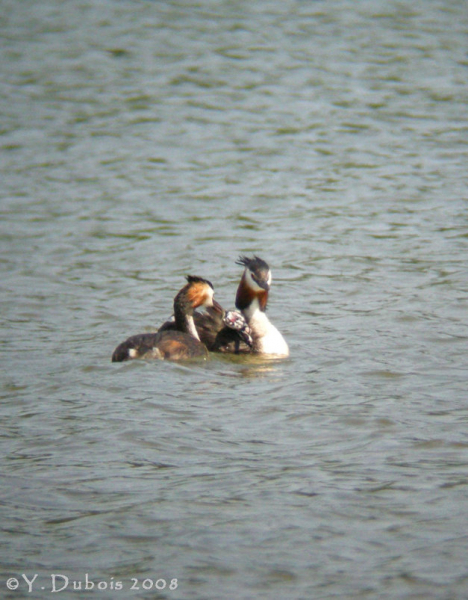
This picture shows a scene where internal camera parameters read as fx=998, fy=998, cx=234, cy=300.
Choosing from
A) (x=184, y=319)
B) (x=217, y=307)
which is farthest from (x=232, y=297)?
(x=184, y=319)

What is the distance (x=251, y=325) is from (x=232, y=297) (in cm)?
165

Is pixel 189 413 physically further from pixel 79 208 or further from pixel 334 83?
pixel 334 83

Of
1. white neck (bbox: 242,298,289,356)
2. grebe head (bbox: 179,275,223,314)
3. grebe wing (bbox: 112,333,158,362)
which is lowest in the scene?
white neck (bbox: 242,298,289,356)

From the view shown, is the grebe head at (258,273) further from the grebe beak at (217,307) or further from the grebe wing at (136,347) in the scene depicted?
the grebe wing at (136,347)

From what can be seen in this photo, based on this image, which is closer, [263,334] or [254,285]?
[263,334]

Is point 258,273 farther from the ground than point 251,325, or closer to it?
farther from the ground

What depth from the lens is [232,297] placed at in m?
11.3

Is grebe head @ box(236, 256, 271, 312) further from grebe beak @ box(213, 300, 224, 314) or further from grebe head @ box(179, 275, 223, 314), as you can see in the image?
grebe head @ box(179, 275, 223, 314)

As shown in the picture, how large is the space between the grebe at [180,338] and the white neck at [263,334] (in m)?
0.42

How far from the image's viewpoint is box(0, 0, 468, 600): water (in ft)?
17.8

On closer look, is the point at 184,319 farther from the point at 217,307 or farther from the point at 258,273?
the point at 258,273

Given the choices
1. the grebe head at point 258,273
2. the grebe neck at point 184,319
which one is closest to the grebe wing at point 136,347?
the grebe neck at point 184,319

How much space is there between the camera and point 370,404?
770cm

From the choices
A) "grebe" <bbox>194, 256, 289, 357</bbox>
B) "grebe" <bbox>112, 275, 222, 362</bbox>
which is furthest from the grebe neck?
"grebe" <bbox>194, 256, 289, 357</bbox>
